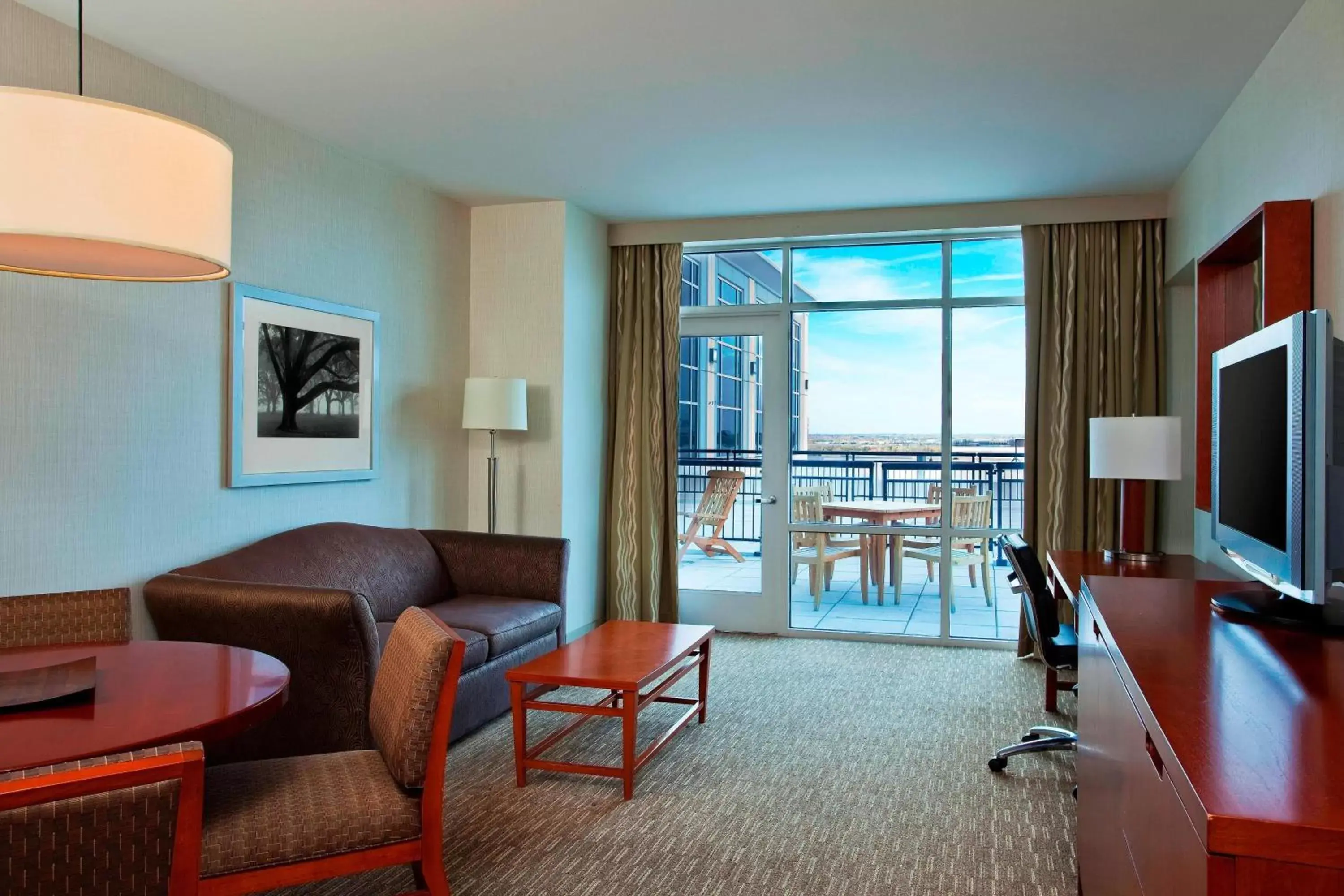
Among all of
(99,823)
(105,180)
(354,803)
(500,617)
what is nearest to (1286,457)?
(354,803)

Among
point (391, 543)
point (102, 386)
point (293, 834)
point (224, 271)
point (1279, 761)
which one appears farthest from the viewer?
point (391, 543)

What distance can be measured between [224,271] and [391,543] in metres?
2.56

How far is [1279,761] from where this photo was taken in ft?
3.53

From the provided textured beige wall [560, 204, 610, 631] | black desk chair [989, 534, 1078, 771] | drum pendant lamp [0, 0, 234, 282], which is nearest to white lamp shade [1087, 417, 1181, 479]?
black desk chair [989, 534, 1078, 771]

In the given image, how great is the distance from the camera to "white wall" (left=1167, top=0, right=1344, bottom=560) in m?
2.65

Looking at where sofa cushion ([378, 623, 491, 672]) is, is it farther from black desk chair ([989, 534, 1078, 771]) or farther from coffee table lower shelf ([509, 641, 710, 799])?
black desk chair ([989, 534, 1078, 771])

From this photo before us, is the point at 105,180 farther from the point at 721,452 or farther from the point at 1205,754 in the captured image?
the point at 721,452

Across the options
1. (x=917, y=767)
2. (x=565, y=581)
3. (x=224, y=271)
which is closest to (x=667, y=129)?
(x=565, y=581)

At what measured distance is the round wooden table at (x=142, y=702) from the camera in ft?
5.31

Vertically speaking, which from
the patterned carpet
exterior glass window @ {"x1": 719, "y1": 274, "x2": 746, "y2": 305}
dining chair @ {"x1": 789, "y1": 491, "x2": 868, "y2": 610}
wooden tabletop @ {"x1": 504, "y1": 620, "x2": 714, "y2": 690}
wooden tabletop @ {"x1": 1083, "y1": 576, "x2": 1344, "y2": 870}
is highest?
exterior glass window @ {"x1": 719, "y1": 274, "x2": 746, "y2": 305}

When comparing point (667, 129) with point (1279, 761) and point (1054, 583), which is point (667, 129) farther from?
point (1279, 761)

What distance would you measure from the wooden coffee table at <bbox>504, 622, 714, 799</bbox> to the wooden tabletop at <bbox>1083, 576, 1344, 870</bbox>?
1.69m

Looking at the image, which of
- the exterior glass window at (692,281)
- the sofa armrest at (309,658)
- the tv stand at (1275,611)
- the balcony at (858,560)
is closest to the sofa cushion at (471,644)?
the sofa armrest at (309,658)

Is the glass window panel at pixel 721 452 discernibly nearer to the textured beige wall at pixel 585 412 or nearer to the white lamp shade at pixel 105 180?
the textured beige wall at pixel 585 412
